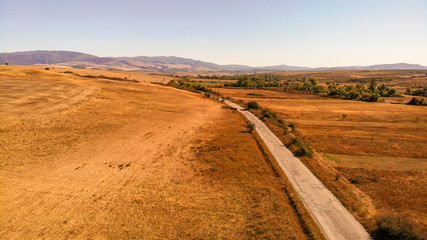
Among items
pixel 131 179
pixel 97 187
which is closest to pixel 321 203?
pixel 131 179

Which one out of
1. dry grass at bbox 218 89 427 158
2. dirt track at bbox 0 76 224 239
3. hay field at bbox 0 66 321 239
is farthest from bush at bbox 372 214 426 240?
dry grass at bbox 218 89 427 158

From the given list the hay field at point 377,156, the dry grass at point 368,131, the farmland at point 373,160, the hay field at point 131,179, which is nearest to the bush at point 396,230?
the farmland at point 373,160

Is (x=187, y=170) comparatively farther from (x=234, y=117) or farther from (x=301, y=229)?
(x=234, y=117)

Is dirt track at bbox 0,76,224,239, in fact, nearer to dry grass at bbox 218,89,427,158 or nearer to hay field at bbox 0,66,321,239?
hay field at bbox 0,66,321,239

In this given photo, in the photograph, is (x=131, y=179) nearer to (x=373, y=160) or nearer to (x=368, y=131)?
(x=373, y=160)

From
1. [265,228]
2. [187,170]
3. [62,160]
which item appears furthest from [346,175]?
[62,160]

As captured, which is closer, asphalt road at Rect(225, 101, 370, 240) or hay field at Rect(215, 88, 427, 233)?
asphalt road at Rect(225, 101, 370, 240)

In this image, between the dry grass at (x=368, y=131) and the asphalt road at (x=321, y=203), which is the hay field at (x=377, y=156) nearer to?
the dry grass at (x=368, y=131)
